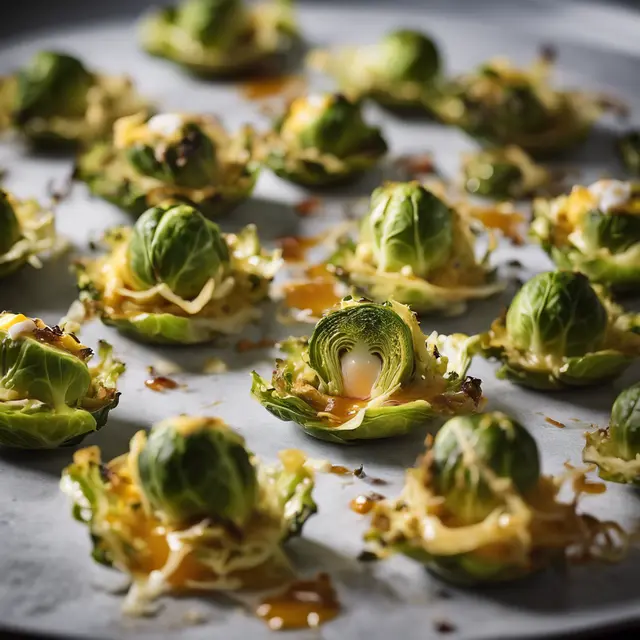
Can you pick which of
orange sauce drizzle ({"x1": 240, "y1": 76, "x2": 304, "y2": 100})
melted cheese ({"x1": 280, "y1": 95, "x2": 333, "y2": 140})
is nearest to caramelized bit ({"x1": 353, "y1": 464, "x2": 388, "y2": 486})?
melted cheese ({"x1": 280, "y1": 95, "x2": 333, "y2": 140})

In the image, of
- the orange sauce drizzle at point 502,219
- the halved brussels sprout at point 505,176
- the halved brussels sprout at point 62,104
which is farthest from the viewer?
the halved brussels sprout at point 62,104

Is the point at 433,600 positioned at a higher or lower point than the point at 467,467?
lower

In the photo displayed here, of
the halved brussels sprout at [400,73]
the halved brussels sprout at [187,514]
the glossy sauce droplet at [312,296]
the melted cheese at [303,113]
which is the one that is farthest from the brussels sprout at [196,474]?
the halved brussels sprout at [400,73]

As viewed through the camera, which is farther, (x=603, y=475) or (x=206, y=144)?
(x=206, y=144)

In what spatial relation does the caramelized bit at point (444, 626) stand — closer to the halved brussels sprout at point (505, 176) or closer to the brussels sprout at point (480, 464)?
the brussels sprout at point (480, 464)

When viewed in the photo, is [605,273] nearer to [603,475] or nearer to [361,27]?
[603,475]

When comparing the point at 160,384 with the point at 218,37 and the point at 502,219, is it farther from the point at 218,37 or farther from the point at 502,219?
the point at 218,37

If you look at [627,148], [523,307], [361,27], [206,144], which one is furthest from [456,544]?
[361,27]
